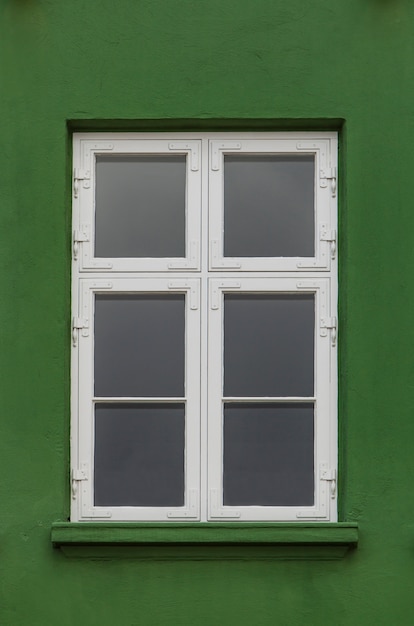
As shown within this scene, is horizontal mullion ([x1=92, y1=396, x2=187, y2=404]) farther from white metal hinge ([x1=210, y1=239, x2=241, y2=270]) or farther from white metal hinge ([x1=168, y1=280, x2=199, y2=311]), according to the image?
white metal hinge ([x1=210, y1=239, x2=241, y2=270])

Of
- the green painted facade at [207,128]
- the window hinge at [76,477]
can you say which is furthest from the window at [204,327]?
the green painted facade at [207,128]

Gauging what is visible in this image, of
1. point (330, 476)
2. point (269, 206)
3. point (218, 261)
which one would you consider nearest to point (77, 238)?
point (218, 261)

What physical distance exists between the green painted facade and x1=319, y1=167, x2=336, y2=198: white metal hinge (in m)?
0.07

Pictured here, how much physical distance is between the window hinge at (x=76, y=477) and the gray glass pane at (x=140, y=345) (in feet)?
1.33

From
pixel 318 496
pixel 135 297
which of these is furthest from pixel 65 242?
pixel 318 496

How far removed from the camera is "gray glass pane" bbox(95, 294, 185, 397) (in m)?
6.48

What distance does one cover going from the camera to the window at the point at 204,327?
252 inches

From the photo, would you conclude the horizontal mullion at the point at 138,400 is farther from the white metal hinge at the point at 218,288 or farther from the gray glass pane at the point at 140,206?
the gray glass pane at the point at 140,206

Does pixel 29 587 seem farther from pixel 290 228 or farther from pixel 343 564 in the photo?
pixel 290 228

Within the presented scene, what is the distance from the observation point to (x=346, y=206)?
21.0 feet

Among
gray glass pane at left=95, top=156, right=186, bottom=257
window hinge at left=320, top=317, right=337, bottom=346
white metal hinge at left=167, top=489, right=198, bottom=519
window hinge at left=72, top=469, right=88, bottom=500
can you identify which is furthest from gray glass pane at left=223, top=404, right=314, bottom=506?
gray glass pane at left=95, top=156, right=186, bottom=257

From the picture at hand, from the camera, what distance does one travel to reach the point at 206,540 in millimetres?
6188

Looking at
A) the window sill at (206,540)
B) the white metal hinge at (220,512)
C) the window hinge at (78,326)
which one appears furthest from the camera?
the window hinge at (78,326)

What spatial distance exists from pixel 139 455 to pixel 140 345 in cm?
56
